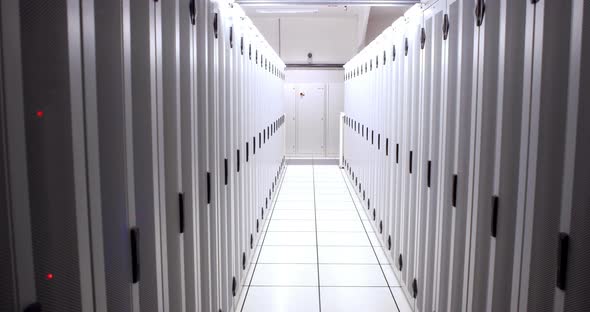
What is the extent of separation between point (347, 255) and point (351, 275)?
1.92 ft

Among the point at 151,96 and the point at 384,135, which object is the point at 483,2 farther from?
the point at 384,135

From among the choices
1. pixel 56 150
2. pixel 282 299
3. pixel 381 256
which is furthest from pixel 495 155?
pixel 381 256

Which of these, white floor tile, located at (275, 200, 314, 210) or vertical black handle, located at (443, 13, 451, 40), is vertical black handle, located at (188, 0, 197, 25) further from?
white floor tile, located at (275, 200, 314, 210)

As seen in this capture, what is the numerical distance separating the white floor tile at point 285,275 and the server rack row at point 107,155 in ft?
5.46

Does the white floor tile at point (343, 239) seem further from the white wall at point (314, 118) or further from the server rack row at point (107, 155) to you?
the white wall at point (314, 118)

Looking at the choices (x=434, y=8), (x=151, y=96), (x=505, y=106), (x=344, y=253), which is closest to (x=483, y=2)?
(x=505, y=106)

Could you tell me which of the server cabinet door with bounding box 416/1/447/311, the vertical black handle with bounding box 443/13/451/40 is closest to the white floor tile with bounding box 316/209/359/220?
the server cabinet door with bounding box 416/1/447/311

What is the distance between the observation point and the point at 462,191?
2.41 m

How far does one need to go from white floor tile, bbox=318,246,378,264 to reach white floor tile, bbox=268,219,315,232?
2.55 ft

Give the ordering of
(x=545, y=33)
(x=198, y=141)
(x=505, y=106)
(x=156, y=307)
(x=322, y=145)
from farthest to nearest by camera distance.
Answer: (x=322, y=145) < (x=198, y=141) < (x=505, y=106) < (x=156, y=307) < (x=545, y=33)

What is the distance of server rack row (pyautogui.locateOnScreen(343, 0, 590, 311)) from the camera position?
1.40 m

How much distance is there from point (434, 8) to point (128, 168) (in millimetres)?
2283

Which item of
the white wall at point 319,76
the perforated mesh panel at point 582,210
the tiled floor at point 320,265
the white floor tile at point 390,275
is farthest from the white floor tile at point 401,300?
the white wall at point 319,76

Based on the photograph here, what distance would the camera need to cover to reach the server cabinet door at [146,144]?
61.2 inches
